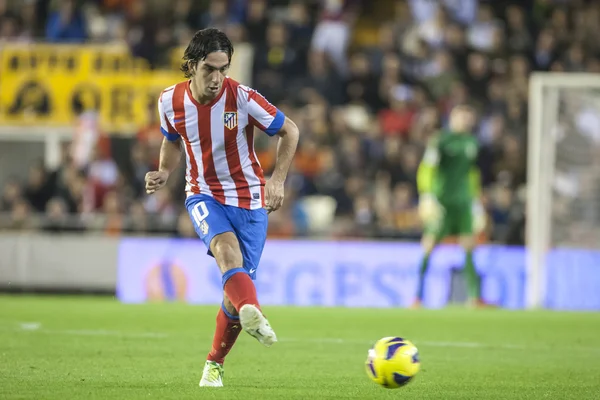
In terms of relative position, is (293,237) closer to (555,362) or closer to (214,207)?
(555,362)

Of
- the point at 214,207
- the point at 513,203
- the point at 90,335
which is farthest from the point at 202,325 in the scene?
the point at 513,203

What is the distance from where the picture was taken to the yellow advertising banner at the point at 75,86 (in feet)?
64.9

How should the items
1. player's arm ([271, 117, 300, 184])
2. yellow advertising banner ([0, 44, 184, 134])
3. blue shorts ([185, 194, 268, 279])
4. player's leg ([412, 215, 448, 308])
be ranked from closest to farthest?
blue shorts ([185, 194, 268, 279]) < player's arm ([271, 117, 300, 184]) < player's leg ([412, 215, 448, 308]) < yellow advertising banner ([0, 44, 184, 134])

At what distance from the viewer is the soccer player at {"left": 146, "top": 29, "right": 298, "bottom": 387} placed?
6.77m

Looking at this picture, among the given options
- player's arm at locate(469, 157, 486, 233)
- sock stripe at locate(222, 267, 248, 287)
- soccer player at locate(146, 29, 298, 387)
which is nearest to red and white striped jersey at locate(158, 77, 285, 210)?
soccer player at locate(146, 29, 298, 387)

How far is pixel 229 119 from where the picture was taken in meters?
6.97

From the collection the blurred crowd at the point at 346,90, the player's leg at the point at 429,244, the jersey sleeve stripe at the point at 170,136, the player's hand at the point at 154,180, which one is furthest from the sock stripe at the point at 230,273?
the blurred crowd at the point at 346,90

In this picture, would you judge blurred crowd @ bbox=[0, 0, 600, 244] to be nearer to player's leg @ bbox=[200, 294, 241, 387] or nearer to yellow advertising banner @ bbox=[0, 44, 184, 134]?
yellow advertising banner @ bbox=[0, 44, 184, 134]

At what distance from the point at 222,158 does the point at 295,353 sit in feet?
8.70

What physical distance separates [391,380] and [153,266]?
420 inches

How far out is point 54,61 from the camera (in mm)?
20078

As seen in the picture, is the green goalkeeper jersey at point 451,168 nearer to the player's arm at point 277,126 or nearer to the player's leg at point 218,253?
the player's arm at point 277,126

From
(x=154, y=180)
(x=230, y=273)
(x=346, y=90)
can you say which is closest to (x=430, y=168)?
(x=346, y=90)

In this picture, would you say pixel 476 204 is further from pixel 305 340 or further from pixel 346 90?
pixel 305 340
